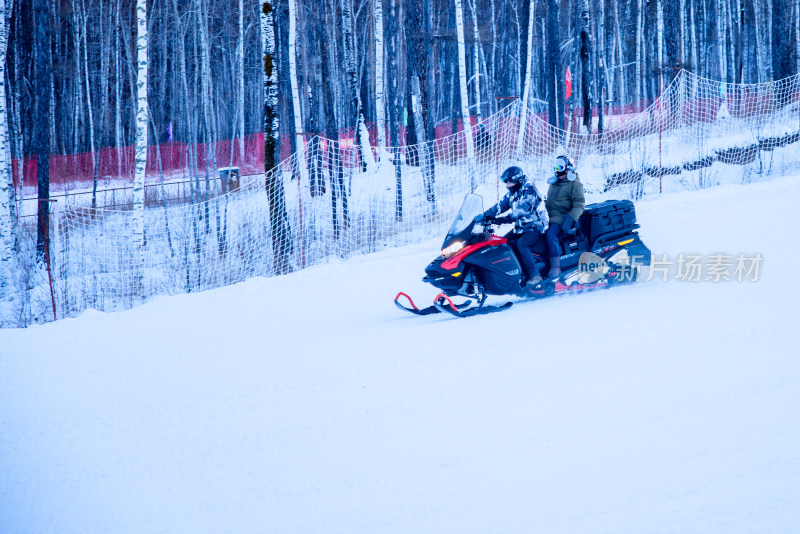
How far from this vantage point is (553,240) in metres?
7.02

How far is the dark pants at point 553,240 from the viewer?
7000 millimetres

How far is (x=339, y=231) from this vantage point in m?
11.7

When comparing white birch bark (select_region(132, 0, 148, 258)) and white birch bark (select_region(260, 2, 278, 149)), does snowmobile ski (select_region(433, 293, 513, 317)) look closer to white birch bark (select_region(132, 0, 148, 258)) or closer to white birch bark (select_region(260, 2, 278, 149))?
white birch bark (select_region(260, 2, 278, 149))

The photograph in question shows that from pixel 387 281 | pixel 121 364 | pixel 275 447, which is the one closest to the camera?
pixel 275 447

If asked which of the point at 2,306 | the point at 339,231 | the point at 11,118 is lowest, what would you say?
the point at 2,306

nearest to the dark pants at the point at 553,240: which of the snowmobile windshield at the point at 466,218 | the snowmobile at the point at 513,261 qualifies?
the snowmobile at the point at 513,261

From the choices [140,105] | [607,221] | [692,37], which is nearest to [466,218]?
[607,221]

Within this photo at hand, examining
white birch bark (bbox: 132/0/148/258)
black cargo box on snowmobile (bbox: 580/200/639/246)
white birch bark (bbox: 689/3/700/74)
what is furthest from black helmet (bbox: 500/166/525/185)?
white birch bark (bbox: 689/3/700/74)

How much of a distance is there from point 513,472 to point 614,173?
43.4ft

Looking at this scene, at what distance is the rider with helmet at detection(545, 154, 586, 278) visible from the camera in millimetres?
7023

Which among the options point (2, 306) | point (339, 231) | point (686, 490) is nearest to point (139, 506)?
point (686, 490)

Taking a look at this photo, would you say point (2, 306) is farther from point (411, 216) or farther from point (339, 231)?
point (411, 216)

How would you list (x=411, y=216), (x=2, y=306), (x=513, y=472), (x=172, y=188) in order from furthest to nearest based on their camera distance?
(x=172, y=188) → (x=411, y=216) → (x=2, y=306) → (x=513, y=472)

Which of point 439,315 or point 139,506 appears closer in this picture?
point 139,506
